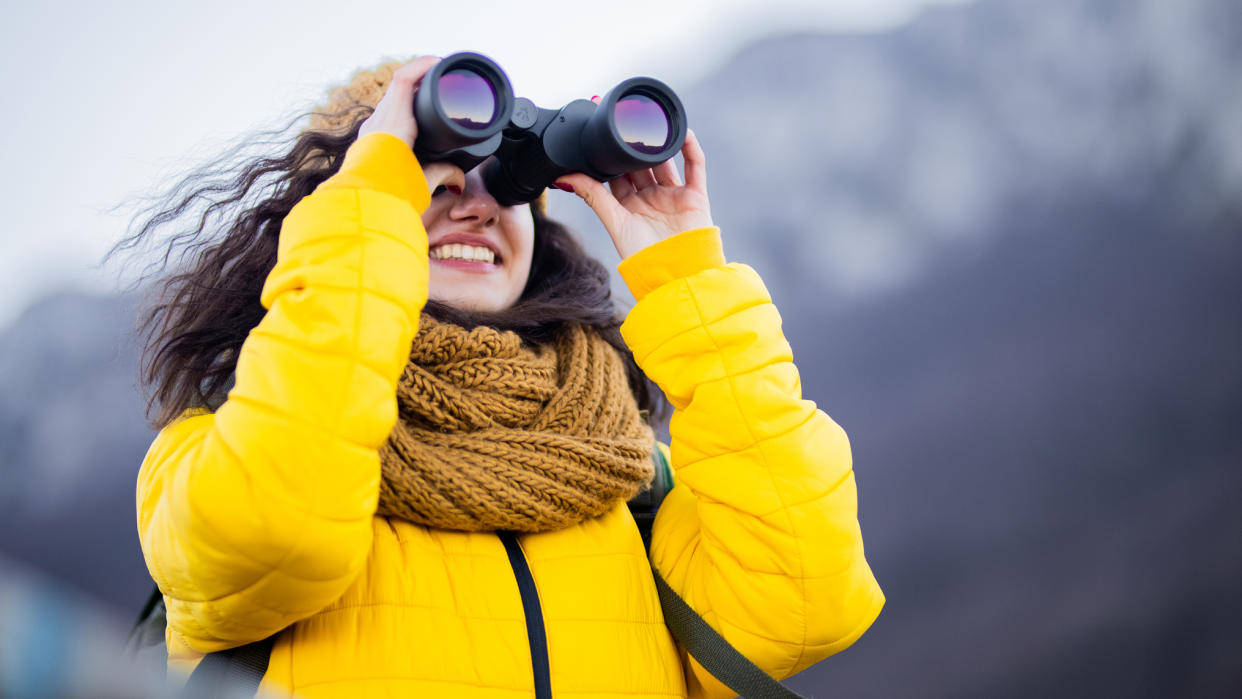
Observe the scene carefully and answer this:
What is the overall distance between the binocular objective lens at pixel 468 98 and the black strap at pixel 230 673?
0.46 metres

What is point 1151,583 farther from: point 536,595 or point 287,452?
point 287,452

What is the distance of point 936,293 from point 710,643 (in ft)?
3.66

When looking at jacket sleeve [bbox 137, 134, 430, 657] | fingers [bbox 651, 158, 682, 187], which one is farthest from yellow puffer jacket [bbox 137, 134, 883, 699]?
fingers [bbox 651, 158, 682, 187]

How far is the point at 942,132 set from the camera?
1.58 meters

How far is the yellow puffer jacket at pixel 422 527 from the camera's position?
54cm

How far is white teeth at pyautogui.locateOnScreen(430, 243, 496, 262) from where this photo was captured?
86 cm

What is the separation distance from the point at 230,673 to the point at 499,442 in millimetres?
274

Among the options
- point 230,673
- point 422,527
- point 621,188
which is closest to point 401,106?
point 621,188

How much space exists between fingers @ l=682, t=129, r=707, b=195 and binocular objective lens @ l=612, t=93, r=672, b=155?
7 centimetres

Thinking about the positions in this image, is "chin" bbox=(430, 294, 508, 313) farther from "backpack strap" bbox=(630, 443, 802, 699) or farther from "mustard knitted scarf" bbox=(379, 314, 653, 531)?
"backpack strap" bbox=(630, 443, 802, 699)

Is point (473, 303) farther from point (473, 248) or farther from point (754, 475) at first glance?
point (754, 475)

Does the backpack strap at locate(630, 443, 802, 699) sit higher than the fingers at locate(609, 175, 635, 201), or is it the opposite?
the fingers at locate(609, 175, 635, 201)

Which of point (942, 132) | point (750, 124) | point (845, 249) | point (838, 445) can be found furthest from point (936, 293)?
point (838, 445)

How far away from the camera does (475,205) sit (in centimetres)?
87
